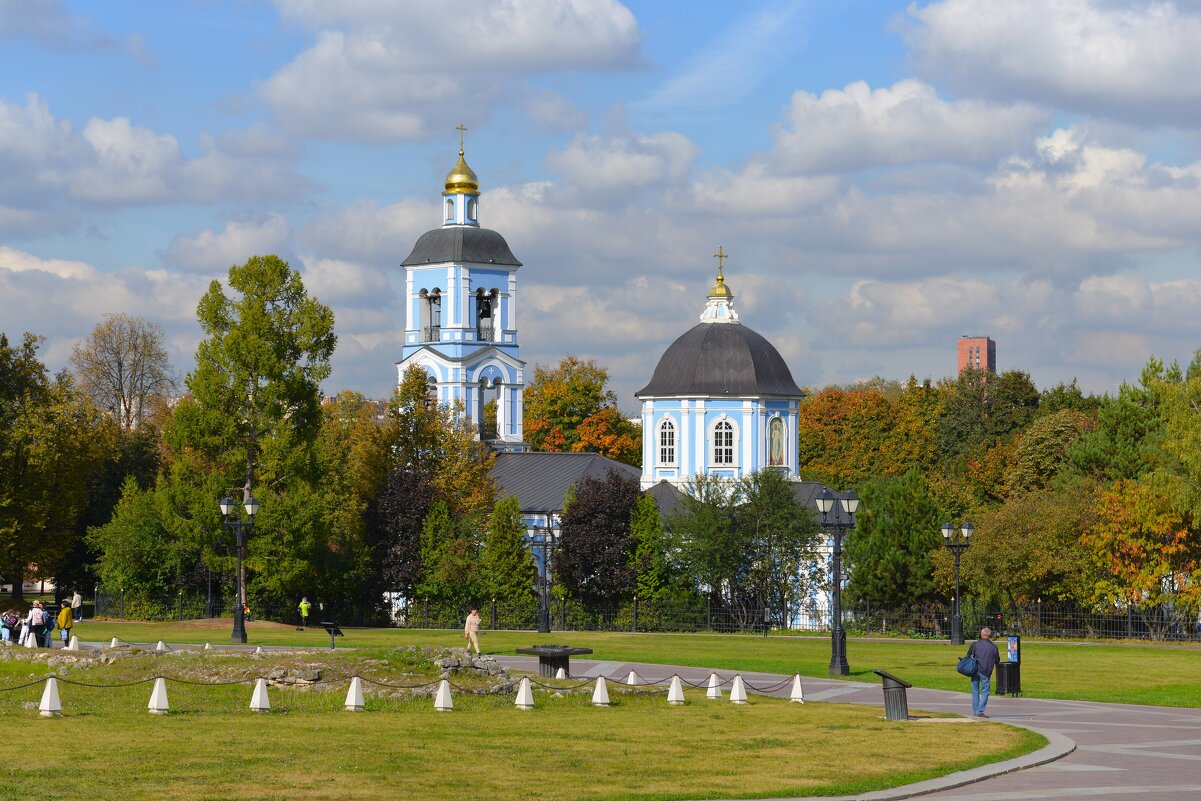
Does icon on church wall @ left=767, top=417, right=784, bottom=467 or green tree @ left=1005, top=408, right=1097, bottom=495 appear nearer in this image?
green tree @ left=1005, top=408, right=1097, bottom=495

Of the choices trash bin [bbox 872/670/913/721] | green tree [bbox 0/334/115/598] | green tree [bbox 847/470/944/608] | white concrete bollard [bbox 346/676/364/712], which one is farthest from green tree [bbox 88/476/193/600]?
trash bin [bbox 872/670/913/721]

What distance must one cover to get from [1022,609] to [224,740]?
4114cm

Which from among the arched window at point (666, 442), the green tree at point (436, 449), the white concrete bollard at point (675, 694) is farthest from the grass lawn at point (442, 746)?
the arched window at point (666, 442)

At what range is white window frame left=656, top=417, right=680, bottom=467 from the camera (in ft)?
265

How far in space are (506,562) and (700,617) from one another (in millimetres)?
7741

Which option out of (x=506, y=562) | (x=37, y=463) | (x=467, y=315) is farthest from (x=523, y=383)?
(x=37, y=463)

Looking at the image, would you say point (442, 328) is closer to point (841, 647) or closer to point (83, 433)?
point (83, 433)

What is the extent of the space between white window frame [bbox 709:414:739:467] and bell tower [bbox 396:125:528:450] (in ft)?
46.1

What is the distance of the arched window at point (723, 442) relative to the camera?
261 ft

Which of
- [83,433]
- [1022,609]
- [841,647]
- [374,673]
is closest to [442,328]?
[83,433]

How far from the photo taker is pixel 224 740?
23156 millimetres

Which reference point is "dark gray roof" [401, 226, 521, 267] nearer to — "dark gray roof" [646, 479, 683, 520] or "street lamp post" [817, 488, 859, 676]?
"dark gray roof" [646, 479, 683, 520]

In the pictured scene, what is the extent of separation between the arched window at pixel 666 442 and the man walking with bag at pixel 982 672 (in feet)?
172

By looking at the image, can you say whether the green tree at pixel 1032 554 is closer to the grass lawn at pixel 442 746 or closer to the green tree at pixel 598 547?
the green tree at pixel 598 547
